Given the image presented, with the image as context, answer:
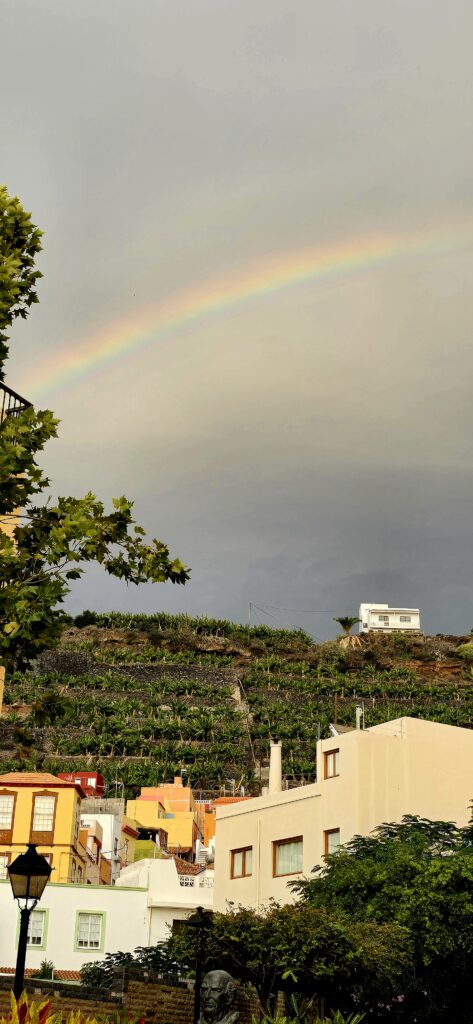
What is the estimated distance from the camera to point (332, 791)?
3756 cm

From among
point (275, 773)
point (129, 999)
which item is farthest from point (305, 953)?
point (275, 773)

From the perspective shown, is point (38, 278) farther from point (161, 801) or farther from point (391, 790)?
point (161, 801)

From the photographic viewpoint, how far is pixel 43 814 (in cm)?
4228

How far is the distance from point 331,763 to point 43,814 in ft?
37.0

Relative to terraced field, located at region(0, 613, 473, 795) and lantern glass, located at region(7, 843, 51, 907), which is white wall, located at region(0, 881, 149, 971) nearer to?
lantern glass, located at region(7, 843, 51, 907)

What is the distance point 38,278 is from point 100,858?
40.7 meters

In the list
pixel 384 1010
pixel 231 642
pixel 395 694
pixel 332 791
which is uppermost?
pixel 231 642

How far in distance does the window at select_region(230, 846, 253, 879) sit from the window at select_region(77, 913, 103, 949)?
5.63m

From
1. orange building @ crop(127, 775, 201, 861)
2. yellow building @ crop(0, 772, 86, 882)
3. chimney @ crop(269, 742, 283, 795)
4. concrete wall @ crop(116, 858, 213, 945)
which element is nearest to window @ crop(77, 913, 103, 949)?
concrete wall @ crop(116, 858, 213, 945)

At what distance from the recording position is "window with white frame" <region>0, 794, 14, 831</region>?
43000 mm

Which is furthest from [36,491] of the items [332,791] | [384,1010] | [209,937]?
[332,791]

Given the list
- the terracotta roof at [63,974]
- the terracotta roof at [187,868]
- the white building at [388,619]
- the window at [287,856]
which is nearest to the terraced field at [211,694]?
the white building at [388,619]

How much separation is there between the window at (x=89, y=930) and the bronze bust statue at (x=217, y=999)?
19.2 m

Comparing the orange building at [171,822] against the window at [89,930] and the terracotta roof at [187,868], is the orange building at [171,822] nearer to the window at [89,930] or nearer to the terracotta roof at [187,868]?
the terracotta roof at [187,868]
